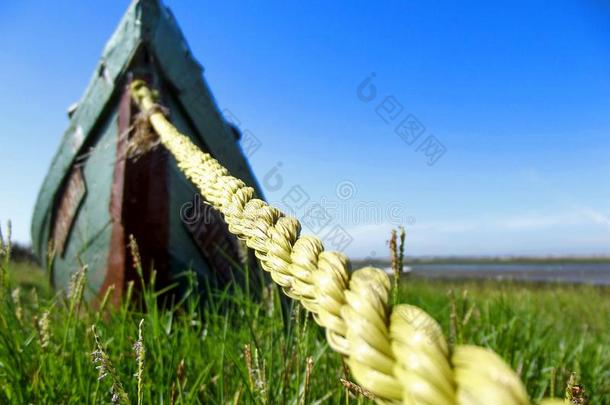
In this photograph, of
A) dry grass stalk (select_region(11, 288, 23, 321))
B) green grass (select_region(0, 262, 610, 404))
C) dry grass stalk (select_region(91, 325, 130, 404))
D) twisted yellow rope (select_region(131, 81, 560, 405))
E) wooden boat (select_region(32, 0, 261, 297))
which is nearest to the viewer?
twisted yellow rope (select_region(131, 81, 560, 405))

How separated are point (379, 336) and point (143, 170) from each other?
2.27 m

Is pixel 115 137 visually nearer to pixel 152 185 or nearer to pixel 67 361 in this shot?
pixel 152 185

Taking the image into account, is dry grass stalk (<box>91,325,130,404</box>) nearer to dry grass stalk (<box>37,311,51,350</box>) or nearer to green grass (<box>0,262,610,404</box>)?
green grass (<box>0,262,610,404</box>)

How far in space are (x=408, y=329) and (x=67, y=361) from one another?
119 centimetres

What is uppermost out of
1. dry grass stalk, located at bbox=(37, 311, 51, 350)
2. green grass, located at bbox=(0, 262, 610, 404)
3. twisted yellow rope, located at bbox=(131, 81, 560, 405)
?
twisted yellow rope, located at bbox=(131, 81, 560, 405)

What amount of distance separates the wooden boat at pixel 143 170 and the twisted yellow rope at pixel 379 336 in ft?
5.25

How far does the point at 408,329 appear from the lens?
0.40 meters

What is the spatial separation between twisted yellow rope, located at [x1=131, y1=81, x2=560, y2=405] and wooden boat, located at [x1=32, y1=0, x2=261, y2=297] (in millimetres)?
1599

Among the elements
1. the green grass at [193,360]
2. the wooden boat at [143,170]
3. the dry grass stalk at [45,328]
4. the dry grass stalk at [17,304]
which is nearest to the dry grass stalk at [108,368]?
the green grass at [193,360]

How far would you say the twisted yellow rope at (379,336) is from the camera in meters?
0.35

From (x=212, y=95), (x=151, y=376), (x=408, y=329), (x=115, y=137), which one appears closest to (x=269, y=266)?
(x=408, y=329)

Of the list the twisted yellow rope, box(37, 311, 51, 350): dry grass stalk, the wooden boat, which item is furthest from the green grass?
the wooden boat

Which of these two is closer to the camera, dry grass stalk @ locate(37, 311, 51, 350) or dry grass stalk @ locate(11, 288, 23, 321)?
dry grass stalk @ locate(37, 311, 51, 350)

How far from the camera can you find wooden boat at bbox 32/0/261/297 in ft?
7.72
